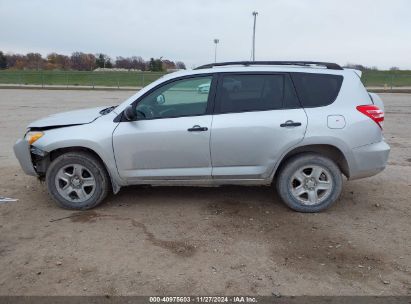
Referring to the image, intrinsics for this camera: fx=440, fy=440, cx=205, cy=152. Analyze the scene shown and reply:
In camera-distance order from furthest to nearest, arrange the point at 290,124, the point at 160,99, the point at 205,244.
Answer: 1. the point at 160,99
2. the point at 290,124
3. the point at 205,244

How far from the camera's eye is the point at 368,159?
506cm

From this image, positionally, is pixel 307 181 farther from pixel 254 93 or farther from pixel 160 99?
pixel 160 99

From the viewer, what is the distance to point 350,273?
3.73m

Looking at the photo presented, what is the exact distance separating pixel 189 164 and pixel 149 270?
161cm

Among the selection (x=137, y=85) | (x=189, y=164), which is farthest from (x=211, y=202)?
(x=137, y=85)

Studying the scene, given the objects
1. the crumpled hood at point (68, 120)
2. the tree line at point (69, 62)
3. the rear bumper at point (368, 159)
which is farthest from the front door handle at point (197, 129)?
the tree line at point (69, 62)

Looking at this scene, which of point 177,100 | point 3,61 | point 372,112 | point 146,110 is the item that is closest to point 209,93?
point 177,100

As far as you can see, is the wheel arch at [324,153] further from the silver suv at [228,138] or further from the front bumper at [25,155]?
the front bumper at [25,155]

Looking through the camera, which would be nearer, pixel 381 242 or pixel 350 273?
pixel 350 273

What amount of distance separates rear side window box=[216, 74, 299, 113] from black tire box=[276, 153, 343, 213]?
25.9 inches

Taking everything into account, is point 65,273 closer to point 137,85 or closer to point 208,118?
point 208,118

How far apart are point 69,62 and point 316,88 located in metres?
98.1

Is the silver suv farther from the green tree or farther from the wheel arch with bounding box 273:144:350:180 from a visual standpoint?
the green tree

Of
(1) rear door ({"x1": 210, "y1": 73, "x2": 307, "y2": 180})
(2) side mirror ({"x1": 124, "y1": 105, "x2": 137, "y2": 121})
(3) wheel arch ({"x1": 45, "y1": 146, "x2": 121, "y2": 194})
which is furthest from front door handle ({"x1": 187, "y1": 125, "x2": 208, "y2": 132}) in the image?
(3) wheel arch ({"x1": 45, "y1": 146, "x2": 121, "y2": 194})
